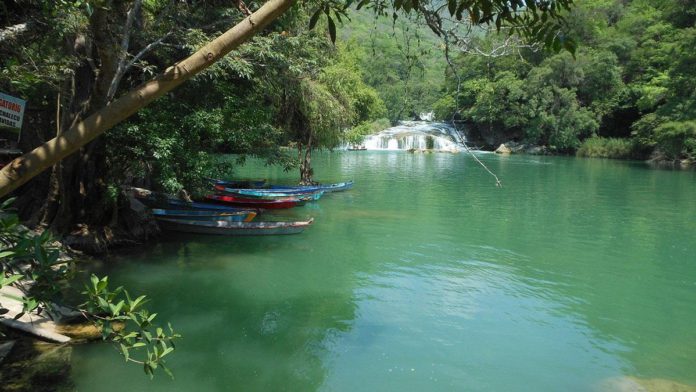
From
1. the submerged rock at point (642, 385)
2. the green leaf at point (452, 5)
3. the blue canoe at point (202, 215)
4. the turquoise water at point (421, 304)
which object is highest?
the green leaf at point (452, 5)

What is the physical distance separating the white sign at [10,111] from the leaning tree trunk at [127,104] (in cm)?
115

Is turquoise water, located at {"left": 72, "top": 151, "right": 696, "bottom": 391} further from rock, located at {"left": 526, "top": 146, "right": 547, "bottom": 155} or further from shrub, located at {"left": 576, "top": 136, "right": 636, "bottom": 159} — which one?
rock, located at {"left": 526, "top": 146, "right": 547, "bottom": 155}

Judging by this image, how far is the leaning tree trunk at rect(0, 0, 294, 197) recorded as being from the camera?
2.57 metres

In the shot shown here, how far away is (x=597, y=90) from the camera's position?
49969mm

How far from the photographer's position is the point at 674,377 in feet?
21.6

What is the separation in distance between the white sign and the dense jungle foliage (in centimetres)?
4078

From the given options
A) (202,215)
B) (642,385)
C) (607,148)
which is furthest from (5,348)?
(607,148)

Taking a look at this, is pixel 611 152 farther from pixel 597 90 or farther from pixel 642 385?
pixel 642 385

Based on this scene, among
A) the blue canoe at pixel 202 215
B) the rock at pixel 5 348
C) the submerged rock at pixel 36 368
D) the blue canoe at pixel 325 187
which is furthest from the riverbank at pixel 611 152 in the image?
the rock at pixel 5 348

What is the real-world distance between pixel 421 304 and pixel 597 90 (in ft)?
160

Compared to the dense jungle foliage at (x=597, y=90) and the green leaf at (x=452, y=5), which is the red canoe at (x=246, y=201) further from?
the dense jungle foliage at (x=597, y=90)

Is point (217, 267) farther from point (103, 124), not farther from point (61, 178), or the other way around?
point (103, 124)

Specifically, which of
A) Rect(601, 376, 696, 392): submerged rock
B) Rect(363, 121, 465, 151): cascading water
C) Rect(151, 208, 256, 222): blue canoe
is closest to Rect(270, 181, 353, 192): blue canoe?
Rect(151, 208, 256, 222): blue canoe

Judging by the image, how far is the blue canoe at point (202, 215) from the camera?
1295cm
